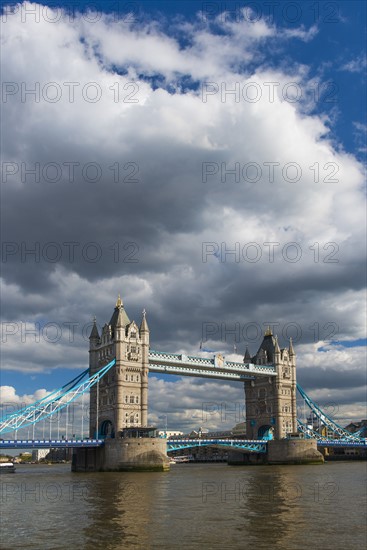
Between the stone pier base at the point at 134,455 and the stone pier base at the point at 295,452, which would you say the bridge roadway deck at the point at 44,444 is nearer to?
the stone pier base at the point at 134,455

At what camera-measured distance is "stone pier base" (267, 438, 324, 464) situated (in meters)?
101

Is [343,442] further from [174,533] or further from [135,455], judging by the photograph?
[174,533]

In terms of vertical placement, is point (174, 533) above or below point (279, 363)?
below

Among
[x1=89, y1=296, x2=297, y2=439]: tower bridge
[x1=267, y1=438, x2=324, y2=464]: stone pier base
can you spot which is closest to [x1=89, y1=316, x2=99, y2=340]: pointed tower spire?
[x1=89, y1=296, x2=297, y2=439]: tower bridge

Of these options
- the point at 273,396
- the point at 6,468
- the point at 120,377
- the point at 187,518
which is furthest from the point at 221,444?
the point at 187,518

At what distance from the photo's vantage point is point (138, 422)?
9056cm

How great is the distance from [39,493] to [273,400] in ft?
246

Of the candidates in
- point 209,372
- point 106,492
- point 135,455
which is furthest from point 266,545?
point 209,372

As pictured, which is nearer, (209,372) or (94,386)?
(94,386)

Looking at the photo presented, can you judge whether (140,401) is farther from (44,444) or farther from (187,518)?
(187,518)

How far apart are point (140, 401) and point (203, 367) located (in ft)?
49.3

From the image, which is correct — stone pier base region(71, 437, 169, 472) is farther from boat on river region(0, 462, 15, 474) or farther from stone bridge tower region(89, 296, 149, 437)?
boat on river region(0, 462, 15, 474)

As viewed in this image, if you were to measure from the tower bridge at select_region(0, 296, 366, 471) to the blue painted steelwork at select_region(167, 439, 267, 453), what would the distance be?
0.19 meters

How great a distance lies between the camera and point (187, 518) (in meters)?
31.3
